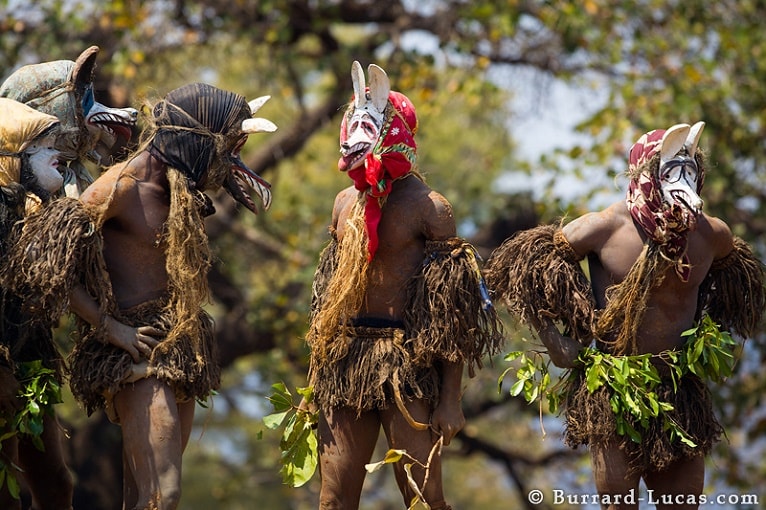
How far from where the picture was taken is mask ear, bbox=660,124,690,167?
15.5 feet

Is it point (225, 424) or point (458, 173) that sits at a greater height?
point (458, 173)

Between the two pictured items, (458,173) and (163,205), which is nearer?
(163,205)

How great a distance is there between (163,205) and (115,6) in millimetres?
4976

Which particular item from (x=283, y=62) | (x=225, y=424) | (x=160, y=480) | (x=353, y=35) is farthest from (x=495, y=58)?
(x=225, y=424)

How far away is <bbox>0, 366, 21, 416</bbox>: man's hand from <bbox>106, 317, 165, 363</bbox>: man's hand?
418 millimetres

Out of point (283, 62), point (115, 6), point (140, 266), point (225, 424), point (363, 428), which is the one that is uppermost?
point (140, 266)

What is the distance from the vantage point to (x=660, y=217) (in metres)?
4.70

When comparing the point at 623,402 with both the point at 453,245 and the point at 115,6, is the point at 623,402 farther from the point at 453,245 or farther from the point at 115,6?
the point at 115,6

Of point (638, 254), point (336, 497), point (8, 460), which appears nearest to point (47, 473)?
point (8, 460)

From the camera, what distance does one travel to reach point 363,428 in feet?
15.2

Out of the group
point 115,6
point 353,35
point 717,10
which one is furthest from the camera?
point 353,35

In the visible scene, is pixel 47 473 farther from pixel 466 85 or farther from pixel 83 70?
pixel 466 85

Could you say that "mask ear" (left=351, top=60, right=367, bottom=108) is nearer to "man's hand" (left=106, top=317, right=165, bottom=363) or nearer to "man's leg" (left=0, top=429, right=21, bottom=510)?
"man's hand" (left=106, top=317, right=165, bottom=363)

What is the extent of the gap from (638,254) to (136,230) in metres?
1.94
